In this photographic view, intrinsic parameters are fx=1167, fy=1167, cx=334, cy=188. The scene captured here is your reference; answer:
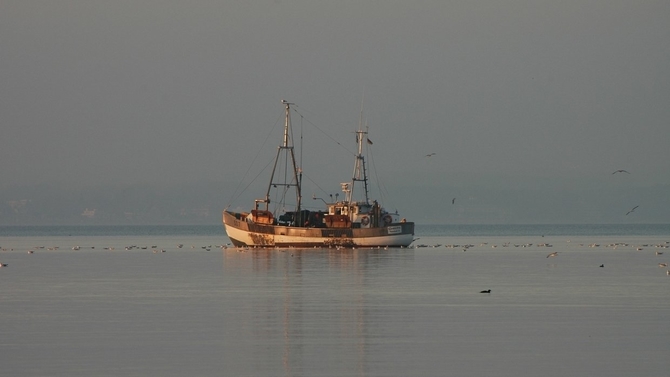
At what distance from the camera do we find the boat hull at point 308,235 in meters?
91.9

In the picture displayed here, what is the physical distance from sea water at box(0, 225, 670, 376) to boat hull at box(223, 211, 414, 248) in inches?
1443

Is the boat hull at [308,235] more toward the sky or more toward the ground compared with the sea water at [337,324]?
more toward the sky

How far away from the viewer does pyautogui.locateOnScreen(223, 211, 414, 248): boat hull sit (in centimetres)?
9188

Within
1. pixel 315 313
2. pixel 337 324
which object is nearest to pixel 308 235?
pixel 315 313

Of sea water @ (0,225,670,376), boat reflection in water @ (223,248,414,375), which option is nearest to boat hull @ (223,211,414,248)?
boat reflection in water @ (223,248,414,375)

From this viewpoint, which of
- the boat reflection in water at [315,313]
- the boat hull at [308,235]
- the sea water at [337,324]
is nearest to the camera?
the sea water at [337,324]

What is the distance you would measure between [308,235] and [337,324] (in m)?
63.1

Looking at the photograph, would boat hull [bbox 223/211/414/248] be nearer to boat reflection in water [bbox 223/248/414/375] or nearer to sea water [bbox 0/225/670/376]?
boat reflection in water [bbox 223/248/414/375]

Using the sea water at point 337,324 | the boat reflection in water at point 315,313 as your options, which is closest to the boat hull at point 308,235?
the boat reflection in water at point 315,313

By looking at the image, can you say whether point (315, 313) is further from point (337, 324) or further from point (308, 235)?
point (308, 235)

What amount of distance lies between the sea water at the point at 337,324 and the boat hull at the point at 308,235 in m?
36.7

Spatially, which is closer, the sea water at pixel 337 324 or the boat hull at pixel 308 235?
the sea water at pixel 337 324

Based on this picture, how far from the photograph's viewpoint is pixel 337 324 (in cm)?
2991

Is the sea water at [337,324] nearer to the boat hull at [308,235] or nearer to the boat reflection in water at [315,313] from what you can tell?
the boat reflection in water at [315,313]
